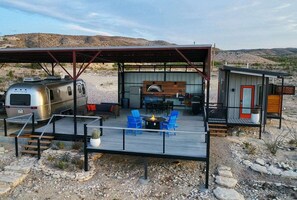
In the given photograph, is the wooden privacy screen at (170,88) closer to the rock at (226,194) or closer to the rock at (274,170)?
the rock at (274,170)

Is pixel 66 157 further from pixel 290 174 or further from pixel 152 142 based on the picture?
pixel 290 174

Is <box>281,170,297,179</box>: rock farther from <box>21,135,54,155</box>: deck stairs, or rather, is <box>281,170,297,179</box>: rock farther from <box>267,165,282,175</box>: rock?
<box>21,135,54,155</box>: deck stairs

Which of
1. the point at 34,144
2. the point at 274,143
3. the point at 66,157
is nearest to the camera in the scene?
the point at 66,157

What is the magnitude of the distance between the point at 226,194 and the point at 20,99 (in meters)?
10.3

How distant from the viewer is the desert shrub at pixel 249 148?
1153cm

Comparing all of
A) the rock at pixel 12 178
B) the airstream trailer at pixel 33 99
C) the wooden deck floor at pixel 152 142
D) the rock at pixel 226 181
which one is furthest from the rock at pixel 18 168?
the rock at pixel 226 181

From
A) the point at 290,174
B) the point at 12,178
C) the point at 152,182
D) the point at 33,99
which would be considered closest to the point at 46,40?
the point at 33,99

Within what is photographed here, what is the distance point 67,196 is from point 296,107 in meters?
23.8

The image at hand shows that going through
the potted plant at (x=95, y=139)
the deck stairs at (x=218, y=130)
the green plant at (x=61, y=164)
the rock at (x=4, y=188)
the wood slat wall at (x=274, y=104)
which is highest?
the wood slat wall at (x=274, y=104)

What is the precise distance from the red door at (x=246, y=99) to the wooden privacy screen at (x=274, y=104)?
5.24ft

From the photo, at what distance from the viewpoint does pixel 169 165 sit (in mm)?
10086

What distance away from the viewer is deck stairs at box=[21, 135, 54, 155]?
10.8m

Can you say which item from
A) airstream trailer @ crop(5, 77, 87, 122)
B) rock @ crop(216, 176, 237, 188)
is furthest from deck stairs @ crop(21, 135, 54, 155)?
rock @ crop(216, 176, 237, 188)

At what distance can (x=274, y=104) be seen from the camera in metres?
15.9
